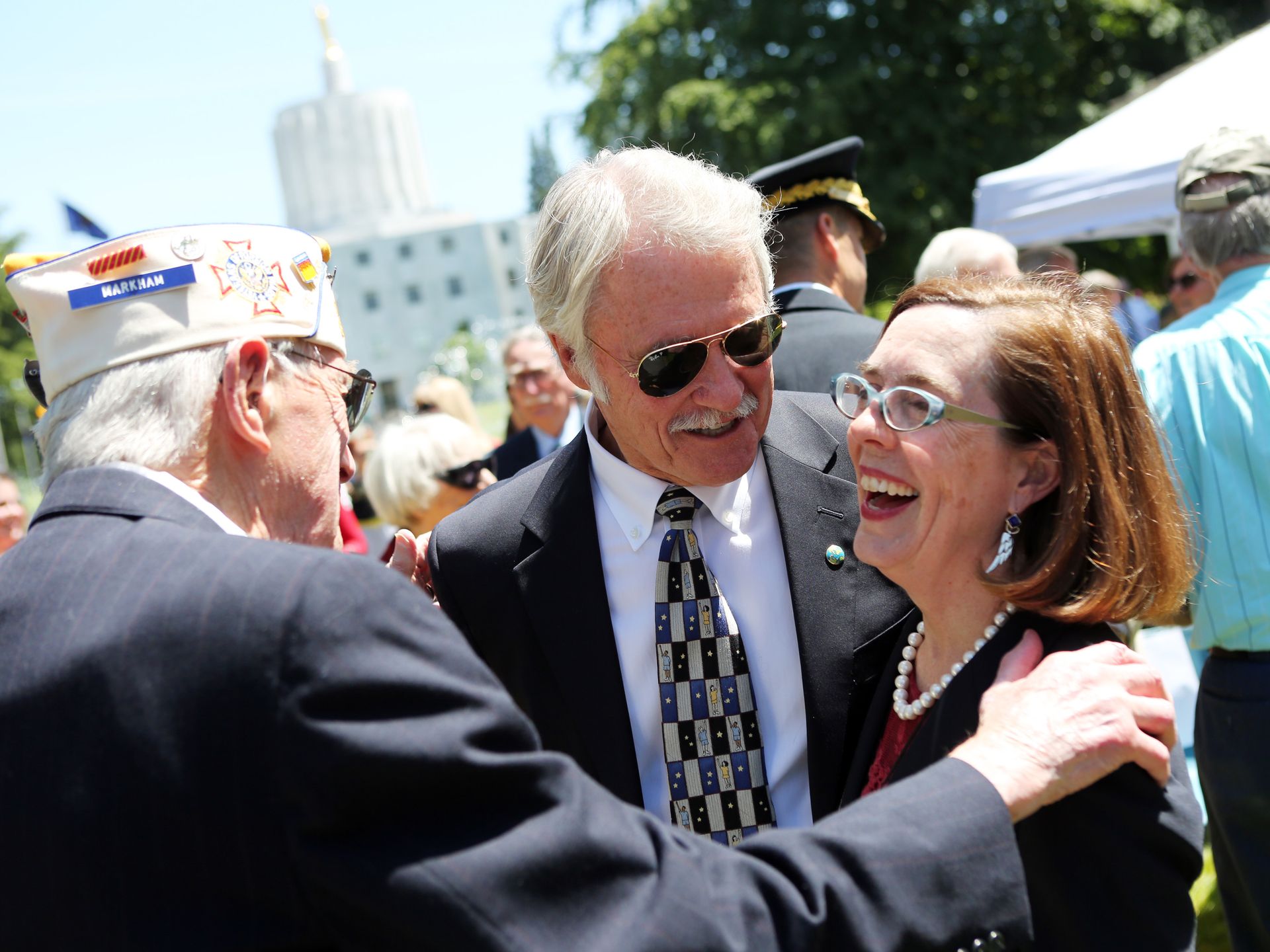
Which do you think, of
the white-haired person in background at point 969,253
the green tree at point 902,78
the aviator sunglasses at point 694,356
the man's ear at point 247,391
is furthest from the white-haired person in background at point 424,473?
the green tree at point 902,78

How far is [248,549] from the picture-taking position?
1.45 m

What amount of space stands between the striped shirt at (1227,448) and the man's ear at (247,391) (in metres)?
2.47

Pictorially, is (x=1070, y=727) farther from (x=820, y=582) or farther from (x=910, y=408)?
(x=820, y=582)

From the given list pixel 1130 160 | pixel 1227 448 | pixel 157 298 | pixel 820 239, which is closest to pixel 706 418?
pixel 157 298

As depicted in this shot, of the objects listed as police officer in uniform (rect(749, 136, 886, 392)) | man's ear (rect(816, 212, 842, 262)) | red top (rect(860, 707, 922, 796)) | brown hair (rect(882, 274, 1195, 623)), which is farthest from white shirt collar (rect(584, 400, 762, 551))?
man's ear (rect(816, 212, 842, 262))

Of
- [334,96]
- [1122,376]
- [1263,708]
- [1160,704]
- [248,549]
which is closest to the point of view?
[248,549]

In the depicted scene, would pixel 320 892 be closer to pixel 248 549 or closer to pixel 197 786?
pixel 197 786

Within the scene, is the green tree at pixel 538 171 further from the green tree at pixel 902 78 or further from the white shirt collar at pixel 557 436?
the white shirt collar at pixel 557 436

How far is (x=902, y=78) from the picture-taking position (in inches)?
869

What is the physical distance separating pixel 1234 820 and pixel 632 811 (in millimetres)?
2442

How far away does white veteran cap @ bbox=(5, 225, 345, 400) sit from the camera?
1.75 metres

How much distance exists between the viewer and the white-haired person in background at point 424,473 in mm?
5129

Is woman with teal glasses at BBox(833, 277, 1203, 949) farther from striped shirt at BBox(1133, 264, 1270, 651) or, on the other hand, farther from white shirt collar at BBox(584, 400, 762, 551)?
striped shirt at BBox(1133, 264, 1270, 651)

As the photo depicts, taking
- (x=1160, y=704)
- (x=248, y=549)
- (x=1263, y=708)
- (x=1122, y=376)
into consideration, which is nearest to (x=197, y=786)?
(x=248, y=549)
